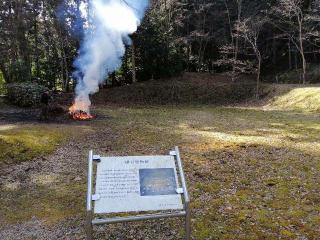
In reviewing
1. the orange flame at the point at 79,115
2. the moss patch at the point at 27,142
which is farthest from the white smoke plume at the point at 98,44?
the moss patch at the point at 27,142

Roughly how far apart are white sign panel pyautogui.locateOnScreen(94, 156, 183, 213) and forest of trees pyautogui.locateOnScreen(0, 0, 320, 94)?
2023 centimetres

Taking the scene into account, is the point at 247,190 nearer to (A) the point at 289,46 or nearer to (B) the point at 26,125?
(B) the point at 26,125

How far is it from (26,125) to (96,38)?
7.03 meters

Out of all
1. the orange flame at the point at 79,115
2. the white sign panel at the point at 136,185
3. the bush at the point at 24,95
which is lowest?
the white sign panel at the point at 136,185

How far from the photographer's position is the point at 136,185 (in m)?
5.42

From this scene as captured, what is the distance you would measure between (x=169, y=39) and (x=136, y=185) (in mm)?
26445

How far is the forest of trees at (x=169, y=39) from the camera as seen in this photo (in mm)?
24953

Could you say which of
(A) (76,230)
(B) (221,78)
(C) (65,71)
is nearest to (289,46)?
(B) (221,78)

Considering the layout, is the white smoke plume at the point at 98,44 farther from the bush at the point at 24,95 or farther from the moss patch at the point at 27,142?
the moss patch at the point at 27,142

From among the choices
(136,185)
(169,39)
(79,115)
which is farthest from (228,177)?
(169,39)

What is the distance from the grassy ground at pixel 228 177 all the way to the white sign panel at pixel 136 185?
1.36 metres

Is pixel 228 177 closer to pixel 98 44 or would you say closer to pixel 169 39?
pixel 98 44

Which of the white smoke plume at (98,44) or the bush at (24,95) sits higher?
the white smoke plume at (98,44)

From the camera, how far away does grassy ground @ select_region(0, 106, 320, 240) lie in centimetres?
684
